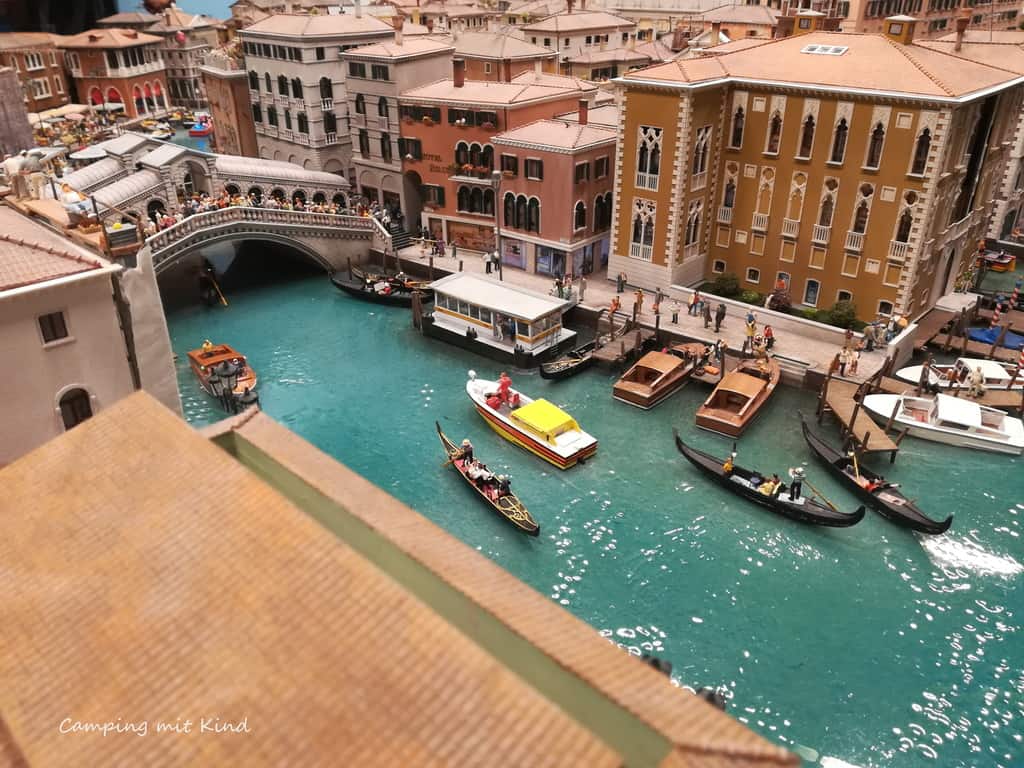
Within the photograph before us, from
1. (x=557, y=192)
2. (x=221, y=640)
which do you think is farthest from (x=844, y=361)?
(x=221, y=640)

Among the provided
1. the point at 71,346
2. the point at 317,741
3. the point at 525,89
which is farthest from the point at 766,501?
the point at 525,89

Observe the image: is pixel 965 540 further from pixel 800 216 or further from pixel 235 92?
pixel 235 92

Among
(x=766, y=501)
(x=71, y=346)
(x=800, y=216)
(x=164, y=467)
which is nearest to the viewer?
(x=164, y=467)

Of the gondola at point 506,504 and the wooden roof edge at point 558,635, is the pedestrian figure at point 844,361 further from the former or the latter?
the wooden roof edge at point 558,635

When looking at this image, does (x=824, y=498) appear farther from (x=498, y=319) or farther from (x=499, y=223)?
(x=499, y=223)

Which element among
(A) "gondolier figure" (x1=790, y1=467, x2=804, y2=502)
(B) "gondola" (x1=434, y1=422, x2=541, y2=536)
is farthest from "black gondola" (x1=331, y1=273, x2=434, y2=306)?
(A) "gondolier figure" (x1=790, y1=467, x2=804, y2=502)

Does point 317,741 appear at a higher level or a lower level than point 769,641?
higher

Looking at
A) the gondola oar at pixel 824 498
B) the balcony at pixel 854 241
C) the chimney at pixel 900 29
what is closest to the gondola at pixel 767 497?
the gondola oar at pixel 824 498
